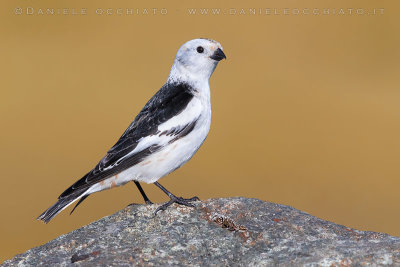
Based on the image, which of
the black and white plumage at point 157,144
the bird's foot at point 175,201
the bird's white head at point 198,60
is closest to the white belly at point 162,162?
the black and white plumage at point 157,144

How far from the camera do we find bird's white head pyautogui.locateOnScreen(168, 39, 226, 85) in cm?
645

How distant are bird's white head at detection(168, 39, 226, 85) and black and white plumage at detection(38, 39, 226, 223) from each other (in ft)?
0.09

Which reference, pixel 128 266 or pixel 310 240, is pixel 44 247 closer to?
pixel 128 266

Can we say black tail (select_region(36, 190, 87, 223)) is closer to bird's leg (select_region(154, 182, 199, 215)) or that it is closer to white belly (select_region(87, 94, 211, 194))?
white belly (select_region(87, 94, 211, 194))

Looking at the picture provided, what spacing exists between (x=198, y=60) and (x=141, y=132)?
4.00ft

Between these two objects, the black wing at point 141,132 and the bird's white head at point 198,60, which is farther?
the bird's white head at point 198,60

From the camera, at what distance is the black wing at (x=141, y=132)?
5.59 meters

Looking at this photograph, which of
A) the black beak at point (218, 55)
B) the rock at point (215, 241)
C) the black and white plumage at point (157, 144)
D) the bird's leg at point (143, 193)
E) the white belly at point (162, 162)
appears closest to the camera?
the rock at point (215, 241)

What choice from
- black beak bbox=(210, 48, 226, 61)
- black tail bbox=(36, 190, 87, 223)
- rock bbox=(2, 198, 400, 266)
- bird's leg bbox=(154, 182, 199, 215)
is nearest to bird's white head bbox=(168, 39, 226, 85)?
black beak bbox=(210, 48, 226, 61)

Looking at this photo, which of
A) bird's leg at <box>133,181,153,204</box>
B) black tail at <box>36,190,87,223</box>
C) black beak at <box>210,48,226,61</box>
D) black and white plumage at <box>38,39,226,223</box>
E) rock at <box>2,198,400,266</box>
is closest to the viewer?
rock at <box>2,198,400,266</box>

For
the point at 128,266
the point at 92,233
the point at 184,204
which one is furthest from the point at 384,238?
the point at 92,233

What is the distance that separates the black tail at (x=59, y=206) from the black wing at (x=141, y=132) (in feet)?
0.14

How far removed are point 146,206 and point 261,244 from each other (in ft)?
4.58

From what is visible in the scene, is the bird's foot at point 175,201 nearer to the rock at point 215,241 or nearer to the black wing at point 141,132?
the rock at point 215,241
